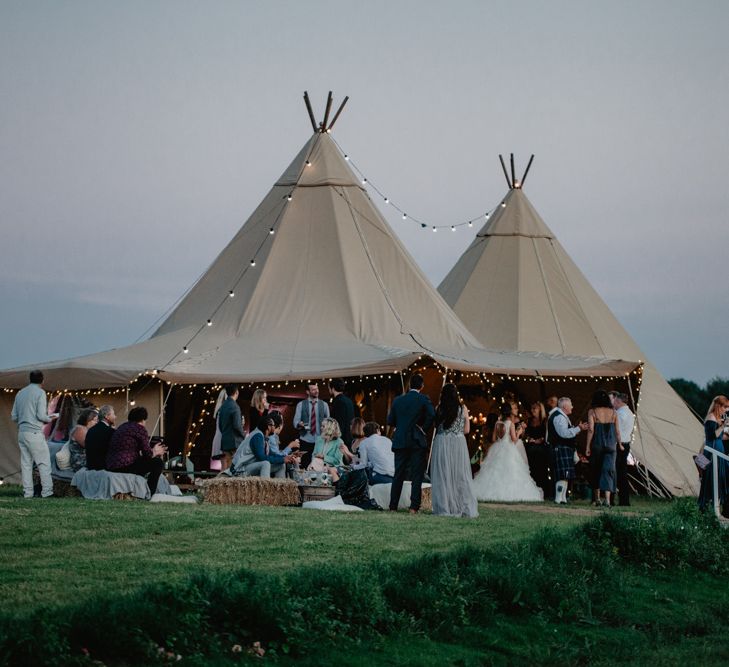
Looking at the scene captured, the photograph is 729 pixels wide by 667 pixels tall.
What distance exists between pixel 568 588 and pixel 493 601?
0.79m

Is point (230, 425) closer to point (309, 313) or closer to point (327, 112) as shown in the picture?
point (309, 313)

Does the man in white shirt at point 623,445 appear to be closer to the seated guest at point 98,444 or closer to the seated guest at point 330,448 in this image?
the seated guest at point 330,448

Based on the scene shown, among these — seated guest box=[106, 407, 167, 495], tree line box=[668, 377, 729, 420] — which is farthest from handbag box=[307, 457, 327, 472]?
tree line box=[668, 377, 729, 420]

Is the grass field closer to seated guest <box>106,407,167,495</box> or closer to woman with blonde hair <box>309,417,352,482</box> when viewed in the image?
seated guest <box>106,407,167,495</box>

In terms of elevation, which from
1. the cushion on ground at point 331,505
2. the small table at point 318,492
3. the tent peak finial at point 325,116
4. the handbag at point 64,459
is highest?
the tent peak finial at point 325,116

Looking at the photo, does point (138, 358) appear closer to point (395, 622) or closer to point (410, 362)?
point (410, 362)

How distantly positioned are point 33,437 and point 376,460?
373 cm

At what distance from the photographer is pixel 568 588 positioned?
8523 mm


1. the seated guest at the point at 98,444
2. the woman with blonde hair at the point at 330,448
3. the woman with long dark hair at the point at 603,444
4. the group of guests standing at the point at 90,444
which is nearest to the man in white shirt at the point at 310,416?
the woman with blonde hair at the point at 330,448

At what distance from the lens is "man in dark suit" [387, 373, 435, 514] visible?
1291 cm

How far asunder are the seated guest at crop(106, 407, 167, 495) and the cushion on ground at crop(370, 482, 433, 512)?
8.16 feet

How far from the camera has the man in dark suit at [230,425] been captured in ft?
52.5

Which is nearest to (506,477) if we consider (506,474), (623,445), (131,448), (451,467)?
(506,474)

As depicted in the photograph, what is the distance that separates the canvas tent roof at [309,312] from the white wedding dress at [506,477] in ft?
4.24
